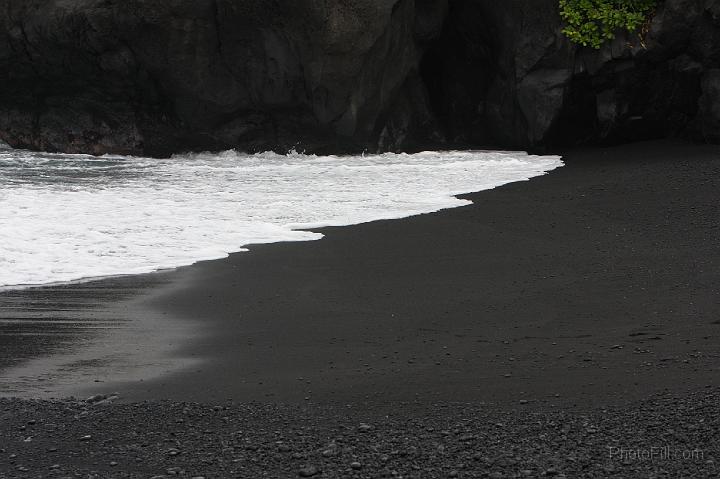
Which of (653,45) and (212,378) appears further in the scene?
(653,45)

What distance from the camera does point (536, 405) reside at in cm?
439

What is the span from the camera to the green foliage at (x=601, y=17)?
16.0 metres

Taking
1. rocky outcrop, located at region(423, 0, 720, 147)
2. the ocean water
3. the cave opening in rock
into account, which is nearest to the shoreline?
the ocean water

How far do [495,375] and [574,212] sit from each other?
5.80 metres

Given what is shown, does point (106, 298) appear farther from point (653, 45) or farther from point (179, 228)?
point (653, 45)

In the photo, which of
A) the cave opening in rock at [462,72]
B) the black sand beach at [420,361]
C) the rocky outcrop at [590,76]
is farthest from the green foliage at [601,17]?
the black sand beach at [420,361]

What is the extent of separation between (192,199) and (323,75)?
5919 mm

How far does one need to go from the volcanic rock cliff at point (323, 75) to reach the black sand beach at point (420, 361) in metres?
7.68

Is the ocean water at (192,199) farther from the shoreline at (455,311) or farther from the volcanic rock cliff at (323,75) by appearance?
the volcanic rock cliff at (323,75)

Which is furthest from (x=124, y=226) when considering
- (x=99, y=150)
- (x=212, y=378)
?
(x=99, y=150)

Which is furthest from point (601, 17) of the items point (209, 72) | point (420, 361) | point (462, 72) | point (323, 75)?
point (420, 361)

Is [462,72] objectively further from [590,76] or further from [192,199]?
[192,199]

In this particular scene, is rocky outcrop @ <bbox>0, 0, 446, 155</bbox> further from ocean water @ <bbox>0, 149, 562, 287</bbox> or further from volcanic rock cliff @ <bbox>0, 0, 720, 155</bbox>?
ocean water @ <bbox>0, 149, 562, 287</bbox>

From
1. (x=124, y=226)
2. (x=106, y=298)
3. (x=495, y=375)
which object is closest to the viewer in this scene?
(x=495, y=375)
